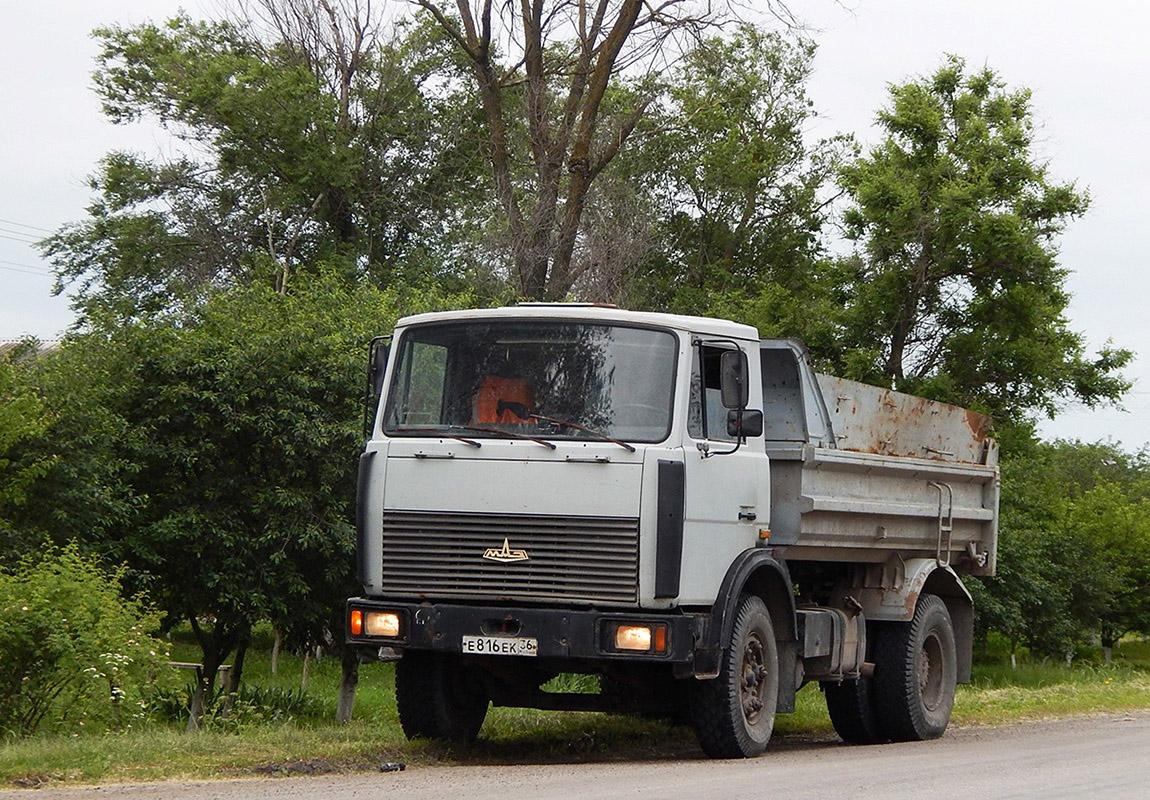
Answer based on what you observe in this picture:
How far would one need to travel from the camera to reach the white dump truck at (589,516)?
29.0 feet

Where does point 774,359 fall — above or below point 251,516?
above

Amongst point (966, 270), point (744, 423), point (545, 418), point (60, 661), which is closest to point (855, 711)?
point (744, 423)

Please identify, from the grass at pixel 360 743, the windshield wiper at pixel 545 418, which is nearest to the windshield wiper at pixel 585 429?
the windshield wiper at pixel 545 418

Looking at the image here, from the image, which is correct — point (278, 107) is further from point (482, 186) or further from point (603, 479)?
point (603, 479)

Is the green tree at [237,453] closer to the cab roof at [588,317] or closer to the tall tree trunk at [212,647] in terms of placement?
the tall tree trunk at [212,647]

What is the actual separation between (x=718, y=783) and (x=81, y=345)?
10.3 meters

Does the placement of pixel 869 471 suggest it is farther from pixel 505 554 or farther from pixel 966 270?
pixel 966 270

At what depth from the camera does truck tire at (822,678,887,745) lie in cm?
1229

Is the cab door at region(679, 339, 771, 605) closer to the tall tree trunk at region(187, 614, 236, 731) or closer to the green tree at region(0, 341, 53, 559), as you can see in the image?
the green tree at region(0, 341, 53, 559)

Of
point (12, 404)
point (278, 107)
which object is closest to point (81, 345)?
point (12, 404)

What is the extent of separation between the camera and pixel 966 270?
2886 centimetres

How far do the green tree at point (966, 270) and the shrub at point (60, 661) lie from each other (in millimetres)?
19099

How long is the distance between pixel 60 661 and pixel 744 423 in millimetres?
5332

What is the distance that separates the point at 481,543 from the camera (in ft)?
Result: 29.7
